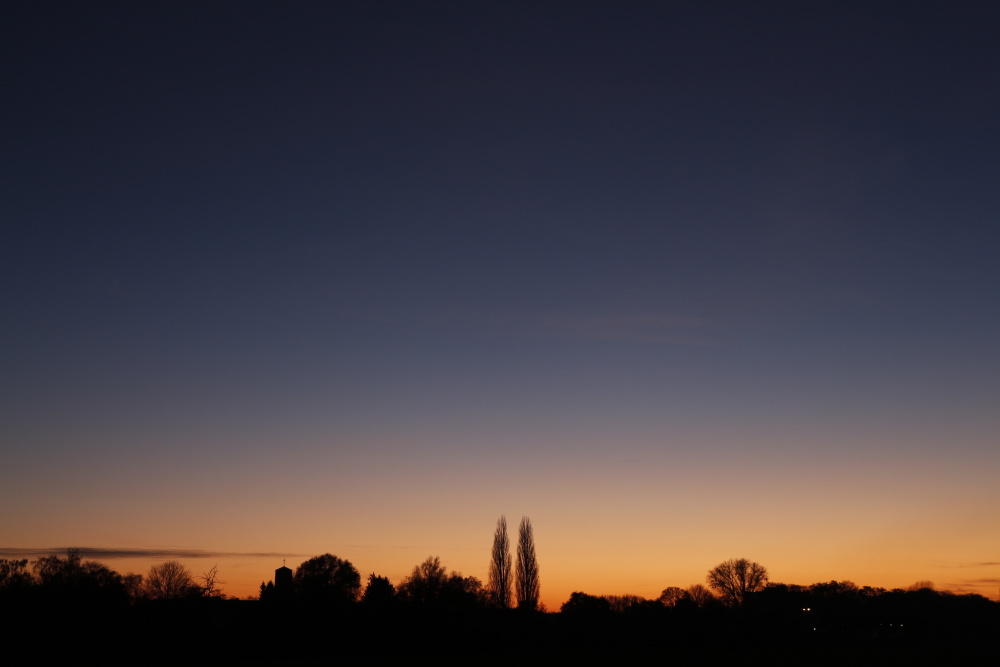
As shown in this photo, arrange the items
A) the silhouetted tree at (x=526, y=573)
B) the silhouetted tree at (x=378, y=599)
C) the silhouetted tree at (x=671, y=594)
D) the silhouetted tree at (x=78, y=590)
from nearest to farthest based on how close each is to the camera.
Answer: the silhouetted tree at (x=78, y=590) < the silhouetted tree at (x=378, y=599) < the silhouetted tree at (x=526, y=573) < the silhouetted tree at (x=671, y=594)

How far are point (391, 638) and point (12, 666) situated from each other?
26.8 m

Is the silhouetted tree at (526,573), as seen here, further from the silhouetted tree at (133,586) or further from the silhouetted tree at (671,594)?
the silhouetted tree at (671,594)

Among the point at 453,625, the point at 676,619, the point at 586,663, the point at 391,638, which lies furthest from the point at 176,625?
the point at 676,619

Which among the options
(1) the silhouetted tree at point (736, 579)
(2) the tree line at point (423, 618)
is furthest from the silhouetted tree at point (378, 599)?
(1) the silhouetted tree at point (736, 579)

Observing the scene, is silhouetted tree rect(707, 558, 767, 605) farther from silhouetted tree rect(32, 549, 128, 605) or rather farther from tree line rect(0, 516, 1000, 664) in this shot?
silhouetted tree rect(32, 549, 128, 605)

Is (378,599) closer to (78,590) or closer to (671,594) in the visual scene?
(78,590)

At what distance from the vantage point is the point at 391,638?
5759cm

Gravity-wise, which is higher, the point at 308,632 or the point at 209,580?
the point at 209,580

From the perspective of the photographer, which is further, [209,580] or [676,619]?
[676,619]

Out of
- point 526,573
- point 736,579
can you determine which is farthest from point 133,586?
point 736,579

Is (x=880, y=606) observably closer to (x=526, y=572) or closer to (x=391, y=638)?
(x=526, y=572)

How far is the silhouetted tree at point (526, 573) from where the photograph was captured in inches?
3214

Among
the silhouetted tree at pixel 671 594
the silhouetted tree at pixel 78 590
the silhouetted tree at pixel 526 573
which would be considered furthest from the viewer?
the silhouetted tree at pixel 671 594

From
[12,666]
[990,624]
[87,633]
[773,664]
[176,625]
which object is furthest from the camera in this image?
[990,624]
